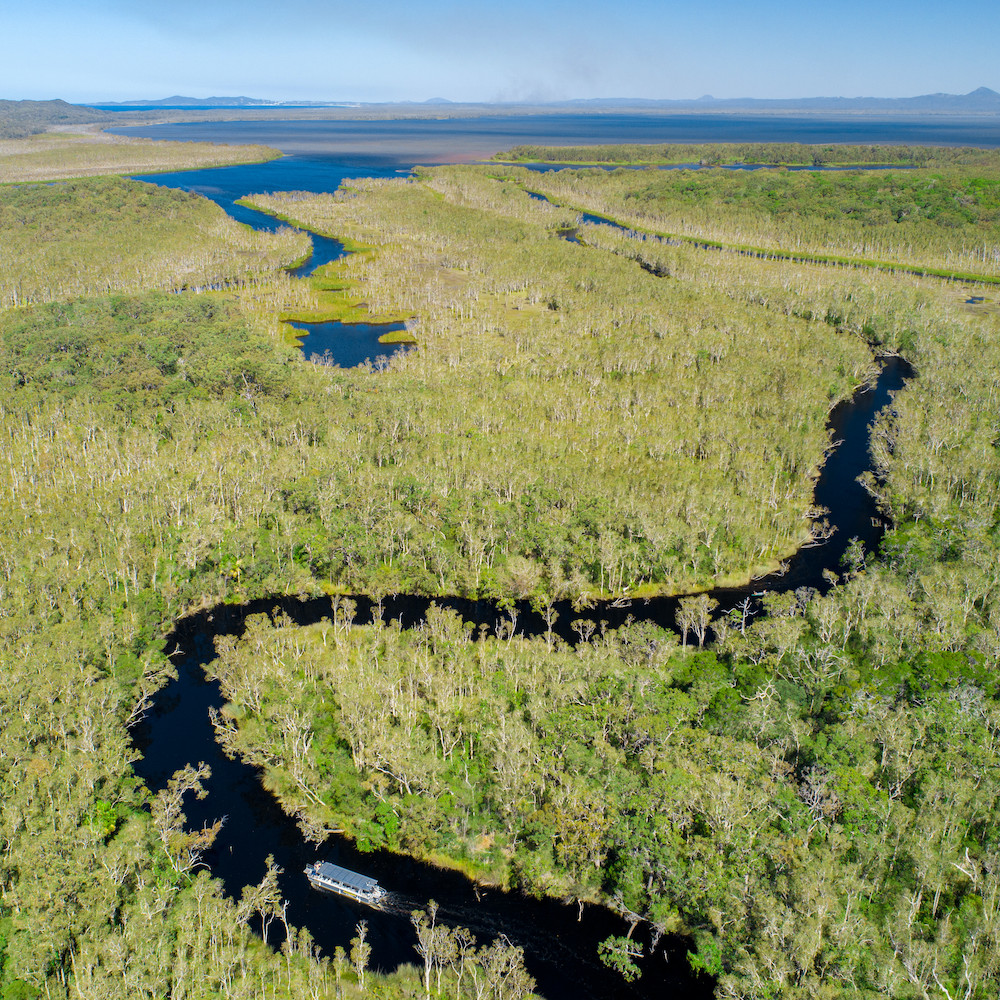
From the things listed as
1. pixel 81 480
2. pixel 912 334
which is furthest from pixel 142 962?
pixel 912 334

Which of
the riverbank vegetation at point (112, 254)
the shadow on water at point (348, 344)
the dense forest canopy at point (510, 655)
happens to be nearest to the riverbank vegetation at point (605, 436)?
the dense forest canopy at point (510, 655)

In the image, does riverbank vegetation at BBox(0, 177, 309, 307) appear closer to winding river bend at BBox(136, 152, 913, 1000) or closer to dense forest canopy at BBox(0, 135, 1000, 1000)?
dense forest canopy at BBox(0, 135, 1000, 1000)

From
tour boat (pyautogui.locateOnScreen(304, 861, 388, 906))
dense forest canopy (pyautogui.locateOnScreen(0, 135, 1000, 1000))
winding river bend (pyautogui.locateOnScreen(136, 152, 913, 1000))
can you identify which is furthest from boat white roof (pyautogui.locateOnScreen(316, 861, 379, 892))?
dense forest canopy (pyautogui.locateOnScreen(0, 135, 1000, 1000))

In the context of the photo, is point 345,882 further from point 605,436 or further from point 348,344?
point 348,344

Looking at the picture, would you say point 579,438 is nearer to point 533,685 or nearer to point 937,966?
point 533,685

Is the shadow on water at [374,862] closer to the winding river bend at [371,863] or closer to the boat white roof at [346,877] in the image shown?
the winding river bend at [371,863]

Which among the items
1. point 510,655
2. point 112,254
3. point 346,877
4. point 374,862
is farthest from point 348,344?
point 346,877
